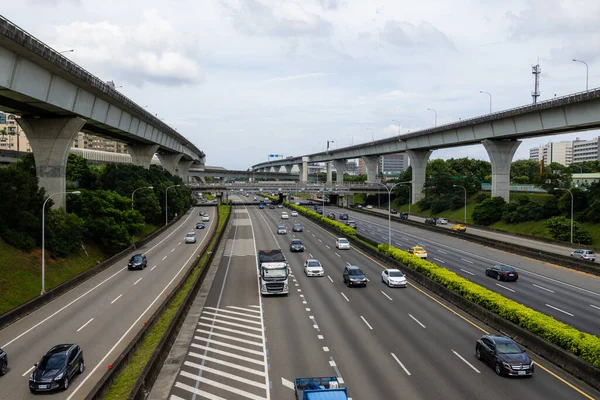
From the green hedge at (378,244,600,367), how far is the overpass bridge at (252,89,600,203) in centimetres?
3250

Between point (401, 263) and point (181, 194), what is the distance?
Result: 62.0 meters

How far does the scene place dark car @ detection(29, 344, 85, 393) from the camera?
741 inches

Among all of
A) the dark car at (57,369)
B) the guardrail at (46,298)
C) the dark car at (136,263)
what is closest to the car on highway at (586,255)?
the dark car at (136,263)

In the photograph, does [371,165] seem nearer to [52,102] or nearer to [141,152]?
[141,152]

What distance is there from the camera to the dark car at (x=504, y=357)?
782 inches

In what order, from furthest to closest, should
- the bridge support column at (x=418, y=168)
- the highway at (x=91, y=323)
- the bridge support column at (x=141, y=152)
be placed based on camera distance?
the bridge support column at (x=418, y=168) → the bridge support column at (x=141, y=152) → the highway at (x=91, y=323)

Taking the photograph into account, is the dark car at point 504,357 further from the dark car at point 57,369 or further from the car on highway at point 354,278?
the dark car at point 57,369

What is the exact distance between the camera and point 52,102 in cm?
4022

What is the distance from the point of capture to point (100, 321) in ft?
96.0

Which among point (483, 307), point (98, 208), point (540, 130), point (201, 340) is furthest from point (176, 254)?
point (540, 130)

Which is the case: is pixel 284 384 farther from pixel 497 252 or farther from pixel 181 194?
pixel 181 194

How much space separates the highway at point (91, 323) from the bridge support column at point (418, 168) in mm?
72952

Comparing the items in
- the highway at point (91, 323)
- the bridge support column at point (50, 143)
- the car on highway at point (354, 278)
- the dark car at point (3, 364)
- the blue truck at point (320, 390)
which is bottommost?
the highway at point (91, 323)

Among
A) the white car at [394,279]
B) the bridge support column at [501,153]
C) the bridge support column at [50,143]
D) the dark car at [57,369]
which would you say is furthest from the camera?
the bridge support column at [501,153]
